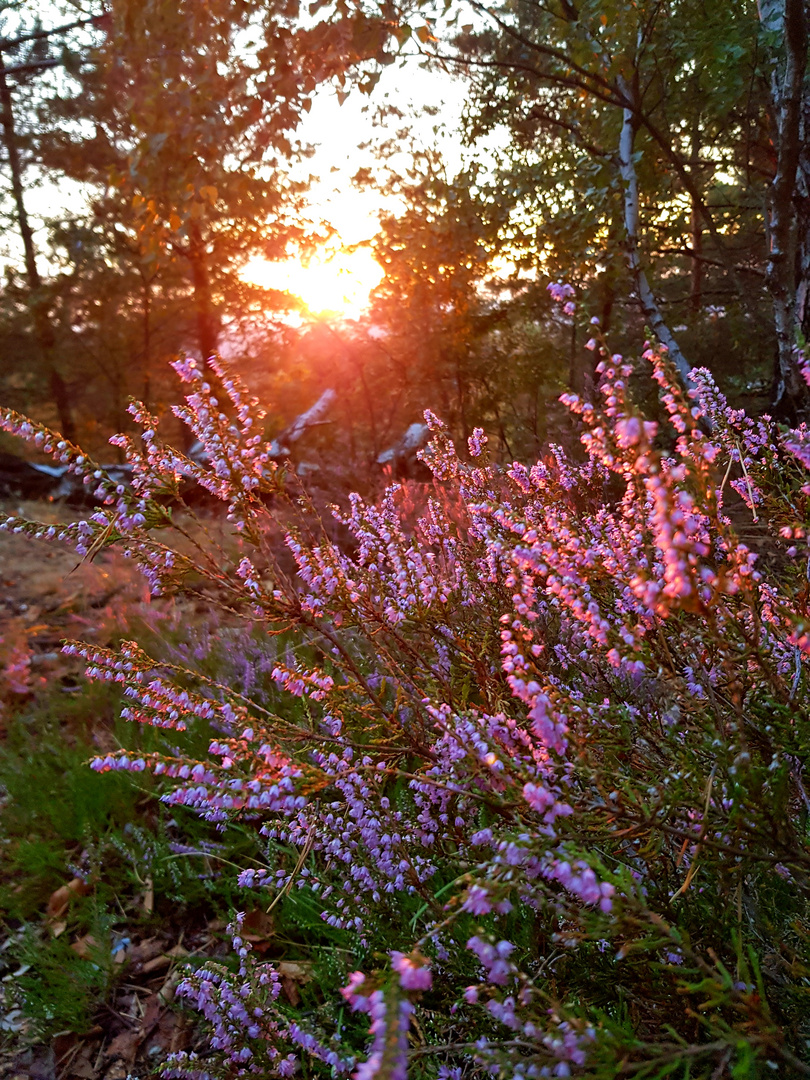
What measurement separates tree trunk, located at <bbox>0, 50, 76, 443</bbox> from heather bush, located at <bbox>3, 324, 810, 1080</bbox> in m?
15.1

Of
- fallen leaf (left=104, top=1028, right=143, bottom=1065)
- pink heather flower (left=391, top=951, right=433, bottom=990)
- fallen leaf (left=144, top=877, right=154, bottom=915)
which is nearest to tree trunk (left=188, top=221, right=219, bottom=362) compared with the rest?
fallen leaf (left=144, top=877, right=154, bottom=915)

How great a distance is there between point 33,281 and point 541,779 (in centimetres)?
1842

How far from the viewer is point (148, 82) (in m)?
4.52

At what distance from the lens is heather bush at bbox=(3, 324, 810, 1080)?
1.00 meters

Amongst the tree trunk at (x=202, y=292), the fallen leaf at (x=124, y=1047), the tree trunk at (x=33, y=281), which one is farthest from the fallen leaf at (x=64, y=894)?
the tree trunk at (x=33, y=281)

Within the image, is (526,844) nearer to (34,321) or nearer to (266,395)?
(266,395)

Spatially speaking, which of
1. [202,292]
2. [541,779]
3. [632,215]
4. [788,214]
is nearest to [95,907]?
[541,779]

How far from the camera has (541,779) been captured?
1237mm

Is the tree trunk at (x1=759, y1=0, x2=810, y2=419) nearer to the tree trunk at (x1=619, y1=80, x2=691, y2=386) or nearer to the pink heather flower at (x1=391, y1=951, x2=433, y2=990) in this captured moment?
the tree trunk at (x1=619, y1=80, x2=691, y2=386)

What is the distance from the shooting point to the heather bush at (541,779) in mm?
1002

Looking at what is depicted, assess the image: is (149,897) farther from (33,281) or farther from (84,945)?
(33,281)

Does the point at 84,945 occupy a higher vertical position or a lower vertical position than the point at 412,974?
lower

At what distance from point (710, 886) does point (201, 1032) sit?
5.32 feet

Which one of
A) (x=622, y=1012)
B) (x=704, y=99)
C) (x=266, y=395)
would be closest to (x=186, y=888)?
(x=622, y=1012)
